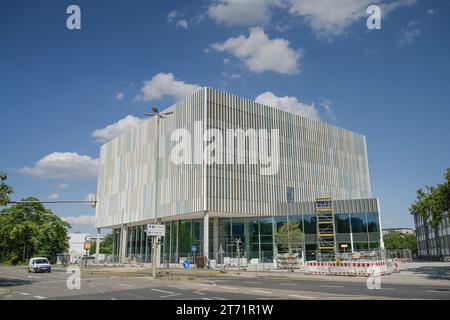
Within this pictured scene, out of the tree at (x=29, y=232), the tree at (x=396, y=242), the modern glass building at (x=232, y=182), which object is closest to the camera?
the modern glass building at (x=232, y=182)

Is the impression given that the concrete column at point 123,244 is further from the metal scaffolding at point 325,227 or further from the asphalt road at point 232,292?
the asphalt road at point 232,292

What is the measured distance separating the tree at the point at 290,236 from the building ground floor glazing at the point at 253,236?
1056 millimetres

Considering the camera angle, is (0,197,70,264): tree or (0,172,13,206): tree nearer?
(0,172,13,206): tree

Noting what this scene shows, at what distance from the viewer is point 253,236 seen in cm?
5850

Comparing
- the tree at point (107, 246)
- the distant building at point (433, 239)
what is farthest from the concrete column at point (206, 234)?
the tree at point (107, 246)

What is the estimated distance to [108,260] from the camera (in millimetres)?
78125

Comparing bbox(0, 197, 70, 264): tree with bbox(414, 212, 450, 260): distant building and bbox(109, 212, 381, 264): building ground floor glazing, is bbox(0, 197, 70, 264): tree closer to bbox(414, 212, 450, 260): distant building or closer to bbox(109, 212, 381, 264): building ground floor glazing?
bbox(109, 212, 381, 264): building ground floor glazing

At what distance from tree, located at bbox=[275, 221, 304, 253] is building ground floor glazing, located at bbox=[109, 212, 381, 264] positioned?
106cm

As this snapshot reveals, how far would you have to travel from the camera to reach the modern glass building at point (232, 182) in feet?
176

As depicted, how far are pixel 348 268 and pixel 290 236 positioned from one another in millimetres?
19202

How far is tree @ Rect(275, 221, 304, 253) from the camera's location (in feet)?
172

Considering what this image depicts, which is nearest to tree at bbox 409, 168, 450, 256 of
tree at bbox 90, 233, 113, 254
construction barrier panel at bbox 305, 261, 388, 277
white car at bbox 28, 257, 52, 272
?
construction barrier panel at bbox 305, 261, 388, 277
